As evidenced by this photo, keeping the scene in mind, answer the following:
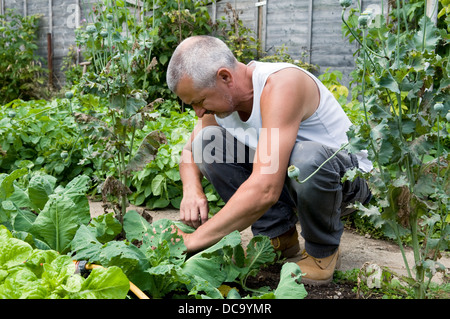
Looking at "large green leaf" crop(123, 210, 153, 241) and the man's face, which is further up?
the man's face

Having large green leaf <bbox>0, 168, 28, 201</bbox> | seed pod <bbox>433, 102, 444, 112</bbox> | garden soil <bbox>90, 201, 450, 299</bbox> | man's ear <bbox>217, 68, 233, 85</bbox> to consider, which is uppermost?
man's ear <bbox>217, 68, 233, 85</bbox>

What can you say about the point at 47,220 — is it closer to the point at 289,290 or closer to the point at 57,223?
the point at 57,223

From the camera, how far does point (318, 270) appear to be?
211 cm

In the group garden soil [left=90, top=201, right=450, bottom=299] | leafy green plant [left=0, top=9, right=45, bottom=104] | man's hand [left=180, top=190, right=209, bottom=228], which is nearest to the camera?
garden soil [left=90, top=201, right=450, bottom=299]

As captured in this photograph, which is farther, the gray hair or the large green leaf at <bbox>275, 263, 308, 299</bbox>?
the gray hair

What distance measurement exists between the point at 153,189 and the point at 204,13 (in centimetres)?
383

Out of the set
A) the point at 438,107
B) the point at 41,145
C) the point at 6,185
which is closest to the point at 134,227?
the point at 6,185

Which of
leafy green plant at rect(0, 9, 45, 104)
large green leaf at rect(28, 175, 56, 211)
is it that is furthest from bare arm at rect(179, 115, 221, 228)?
leafy green plant at rect(0, 9, 45, 104)

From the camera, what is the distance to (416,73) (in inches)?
59.9

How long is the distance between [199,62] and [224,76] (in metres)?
0.14

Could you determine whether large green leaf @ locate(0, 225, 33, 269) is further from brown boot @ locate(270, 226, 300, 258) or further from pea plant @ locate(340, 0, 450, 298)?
brown boot @ locate(270, 226, 300, 258)

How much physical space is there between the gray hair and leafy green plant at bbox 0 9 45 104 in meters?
7.68

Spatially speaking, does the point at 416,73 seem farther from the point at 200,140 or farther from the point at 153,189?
the point at 153,189

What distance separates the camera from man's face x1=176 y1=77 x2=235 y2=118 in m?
2.05
